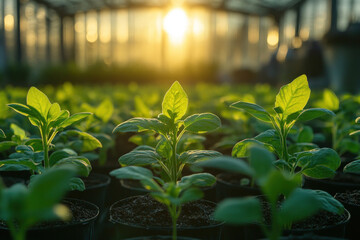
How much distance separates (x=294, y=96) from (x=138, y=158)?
455 mm

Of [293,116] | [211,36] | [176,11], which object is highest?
[176,11]

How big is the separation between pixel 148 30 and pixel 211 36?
11.4 feet

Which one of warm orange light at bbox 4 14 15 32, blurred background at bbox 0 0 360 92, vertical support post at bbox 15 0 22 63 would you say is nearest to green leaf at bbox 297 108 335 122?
blurred background at bbox 0 0 360 92

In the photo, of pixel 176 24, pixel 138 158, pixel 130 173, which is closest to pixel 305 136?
pixel 138 158

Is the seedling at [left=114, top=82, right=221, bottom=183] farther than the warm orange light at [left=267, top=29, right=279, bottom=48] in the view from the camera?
No

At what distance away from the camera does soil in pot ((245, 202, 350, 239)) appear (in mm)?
923

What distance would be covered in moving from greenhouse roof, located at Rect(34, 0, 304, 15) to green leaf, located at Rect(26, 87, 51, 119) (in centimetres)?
1826

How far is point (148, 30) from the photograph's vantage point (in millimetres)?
Answer: 19859

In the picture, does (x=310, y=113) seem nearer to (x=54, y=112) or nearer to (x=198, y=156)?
(x=198, y=156)

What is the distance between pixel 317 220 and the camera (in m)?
1.06

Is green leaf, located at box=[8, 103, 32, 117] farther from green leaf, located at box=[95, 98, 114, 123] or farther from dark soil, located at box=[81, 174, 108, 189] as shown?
green leaf, located at box=[95, 98, 114, 123]

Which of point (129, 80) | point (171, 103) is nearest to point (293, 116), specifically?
point (171, 103)

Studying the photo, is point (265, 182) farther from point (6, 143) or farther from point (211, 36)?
point (211, 36)

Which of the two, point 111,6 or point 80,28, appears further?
point 80,28
